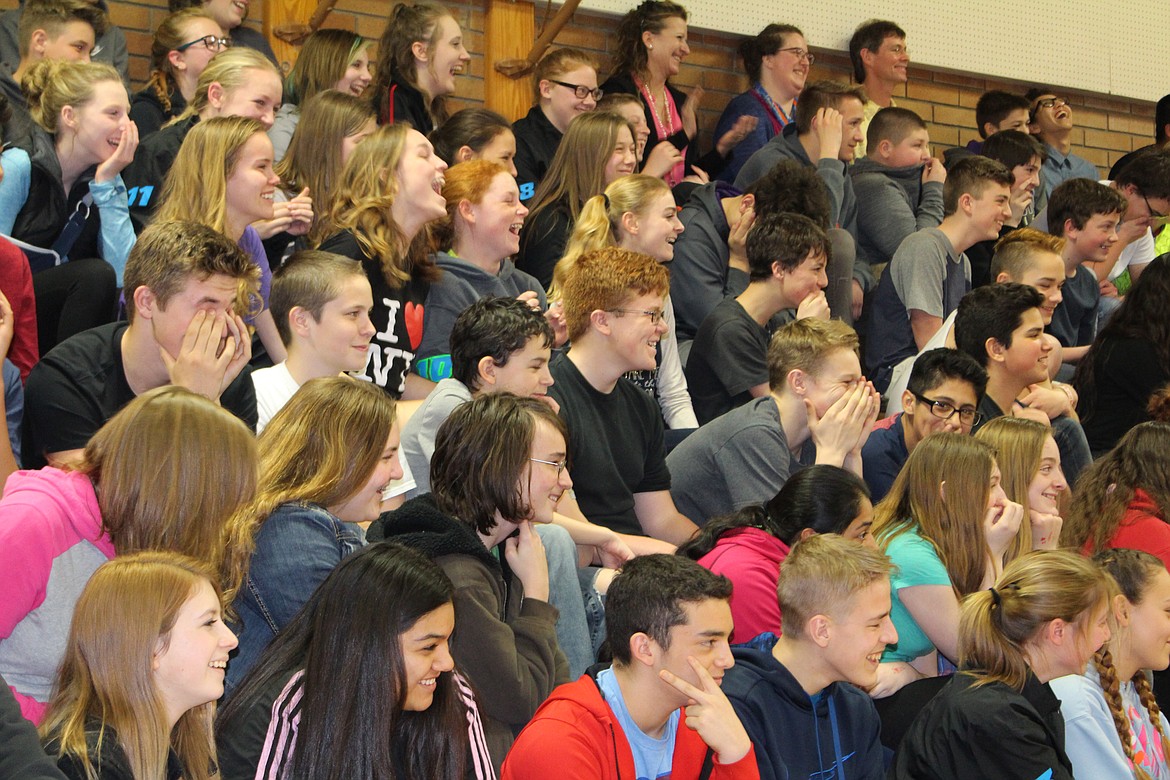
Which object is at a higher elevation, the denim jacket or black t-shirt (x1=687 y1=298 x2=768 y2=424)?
black t-shirt (x1=687 y1=298 x2=768 y2=424)

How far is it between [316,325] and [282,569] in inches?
40.8

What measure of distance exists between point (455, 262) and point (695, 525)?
1.17 meters

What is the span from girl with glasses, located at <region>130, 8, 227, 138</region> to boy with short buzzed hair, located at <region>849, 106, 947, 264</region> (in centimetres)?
307

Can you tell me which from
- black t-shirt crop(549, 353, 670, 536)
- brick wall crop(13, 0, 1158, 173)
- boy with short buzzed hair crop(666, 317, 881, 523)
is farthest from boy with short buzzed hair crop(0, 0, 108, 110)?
boy with short buzzed hair crop(666, 317, 881, 523)

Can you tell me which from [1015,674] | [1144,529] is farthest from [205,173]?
[1144,529]

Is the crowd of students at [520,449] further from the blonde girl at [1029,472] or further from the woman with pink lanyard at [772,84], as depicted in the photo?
the woman with pink lanyard at [772,84]

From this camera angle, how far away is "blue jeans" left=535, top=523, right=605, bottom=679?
318cm

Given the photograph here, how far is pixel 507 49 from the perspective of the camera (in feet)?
21.7

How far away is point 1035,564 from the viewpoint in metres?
3.40

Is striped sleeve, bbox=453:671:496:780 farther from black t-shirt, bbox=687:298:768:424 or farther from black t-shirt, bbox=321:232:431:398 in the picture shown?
black t-shirt, bbox=687:298:768:424

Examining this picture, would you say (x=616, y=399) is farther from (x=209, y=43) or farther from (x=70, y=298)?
(x=209, y=43)

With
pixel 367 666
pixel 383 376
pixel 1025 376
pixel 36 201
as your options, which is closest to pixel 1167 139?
pixel 1025 376

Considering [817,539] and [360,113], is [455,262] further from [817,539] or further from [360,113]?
[817,539]

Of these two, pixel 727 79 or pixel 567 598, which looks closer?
pixel 567 598
